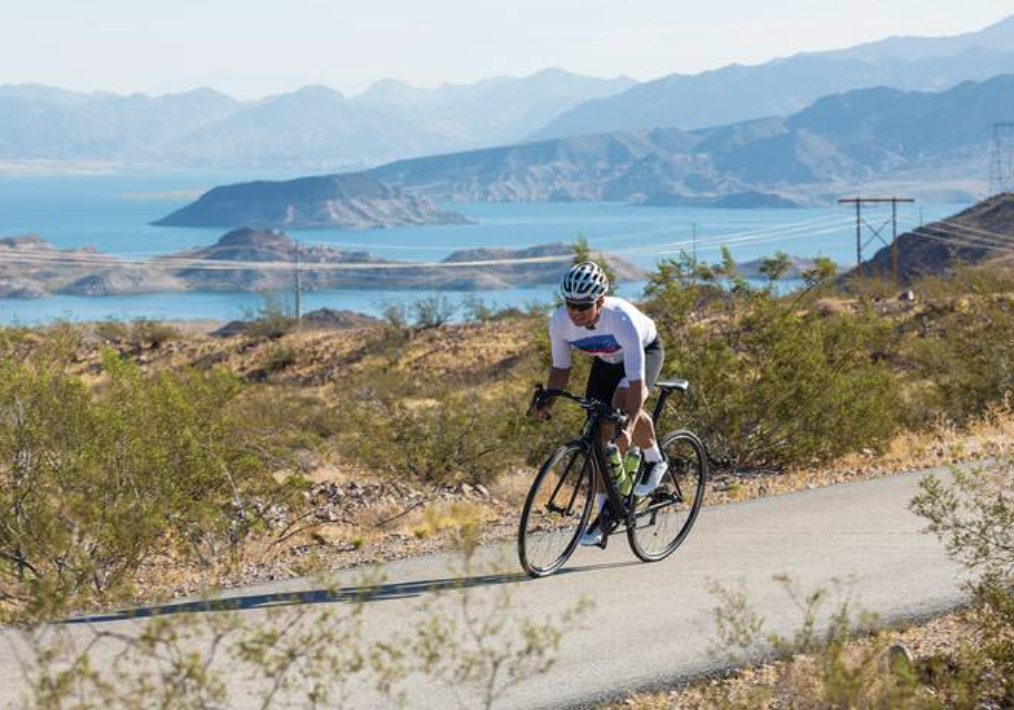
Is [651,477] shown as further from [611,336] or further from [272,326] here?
[272,326]

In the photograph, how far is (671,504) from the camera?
8.97m

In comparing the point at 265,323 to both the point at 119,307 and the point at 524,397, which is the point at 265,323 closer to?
the point at 524,397

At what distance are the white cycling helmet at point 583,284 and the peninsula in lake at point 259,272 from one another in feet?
508

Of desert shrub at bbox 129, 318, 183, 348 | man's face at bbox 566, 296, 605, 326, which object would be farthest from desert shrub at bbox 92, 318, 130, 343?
man's face at bbox 566, 296, 605, 326

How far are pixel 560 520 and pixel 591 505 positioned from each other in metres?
0.24

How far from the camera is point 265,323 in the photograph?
4759 centimetres

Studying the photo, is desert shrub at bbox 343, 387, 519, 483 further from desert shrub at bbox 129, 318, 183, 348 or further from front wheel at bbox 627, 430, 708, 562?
desert shrub at bbox 129, 318, 183, 348

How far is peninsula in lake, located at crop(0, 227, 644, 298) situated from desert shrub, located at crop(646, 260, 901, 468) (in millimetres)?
148542

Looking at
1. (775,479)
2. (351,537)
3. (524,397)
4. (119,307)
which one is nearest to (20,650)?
(351,537)

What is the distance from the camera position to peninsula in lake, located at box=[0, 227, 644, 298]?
16938cm

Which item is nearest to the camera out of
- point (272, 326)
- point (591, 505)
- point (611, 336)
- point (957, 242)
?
point (611, 336)

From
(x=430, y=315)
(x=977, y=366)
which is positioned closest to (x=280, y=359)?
(x=430, y=315)

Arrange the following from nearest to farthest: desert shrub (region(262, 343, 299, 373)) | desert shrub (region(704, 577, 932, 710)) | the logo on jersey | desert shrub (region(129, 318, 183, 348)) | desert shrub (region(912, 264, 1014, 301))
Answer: desert shrub (region(704, 577, 932, 710)) < the logo on jersey < desert shrub (region(912, 264, 1014, 301)) < desert shrub (region(262, 343, 299, 373)) < desert shrub (region(129, 318, 183, 348))

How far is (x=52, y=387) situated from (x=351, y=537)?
2626 millimetres
